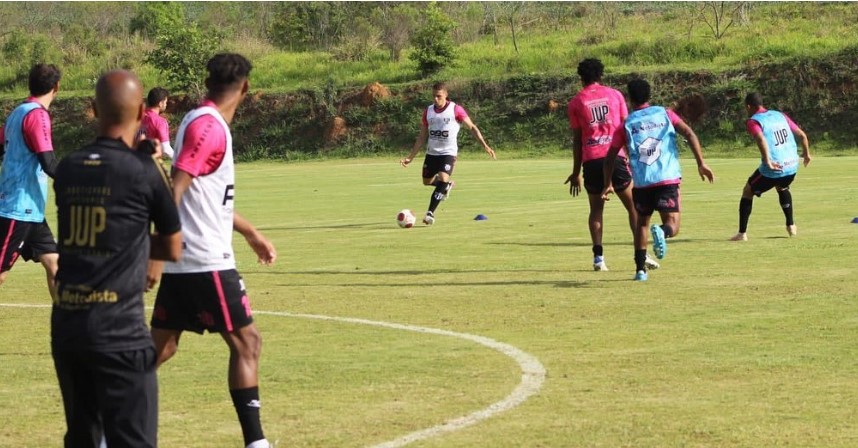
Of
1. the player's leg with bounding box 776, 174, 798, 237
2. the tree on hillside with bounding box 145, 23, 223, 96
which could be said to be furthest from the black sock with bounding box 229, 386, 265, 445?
the tree on hillside with bounding box 145, 23, 223, 96

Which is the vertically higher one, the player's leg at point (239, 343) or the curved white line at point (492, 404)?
the player's leg at point (239, 343)

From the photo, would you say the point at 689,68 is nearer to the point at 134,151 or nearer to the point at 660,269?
the point at 660,269

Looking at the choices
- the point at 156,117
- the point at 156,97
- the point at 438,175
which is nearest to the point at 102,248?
the point at 156,117

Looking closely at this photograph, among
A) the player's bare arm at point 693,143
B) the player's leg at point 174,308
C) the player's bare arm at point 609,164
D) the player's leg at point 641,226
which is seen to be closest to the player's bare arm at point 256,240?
the player's leg at point 174,308

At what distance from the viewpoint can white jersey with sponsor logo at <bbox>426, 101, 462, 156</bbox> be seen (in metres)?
22.8

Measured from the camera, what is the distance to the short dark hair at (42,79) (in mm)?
10898

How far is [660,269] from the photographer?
1473cm

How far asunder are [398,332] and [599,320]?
5.47 ft

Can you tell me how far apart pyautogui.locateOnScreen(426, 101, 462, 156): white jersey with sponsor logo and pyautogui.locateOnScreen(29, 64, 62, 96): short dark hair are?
1218 centimetres

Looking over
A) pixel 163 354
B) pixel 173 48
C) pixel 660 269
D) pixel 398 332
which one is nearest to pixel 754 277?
pixel 660 269

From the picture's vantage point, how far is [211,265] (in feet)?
22.2

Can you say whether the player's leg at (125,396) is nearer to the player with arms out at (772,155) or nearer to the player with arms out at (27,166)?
the player with arms out at (27,166)

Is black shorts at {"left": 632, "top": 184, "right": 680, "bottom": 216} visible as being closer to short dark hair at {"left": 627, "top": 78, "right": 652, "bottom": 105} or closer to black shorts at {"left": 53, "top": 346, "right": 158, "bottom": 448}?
short dark hair at {"left": 627, "top": 78, "right": 652, "bottom": 105}

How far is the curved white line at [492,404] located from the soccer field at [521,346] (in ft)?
0.08
